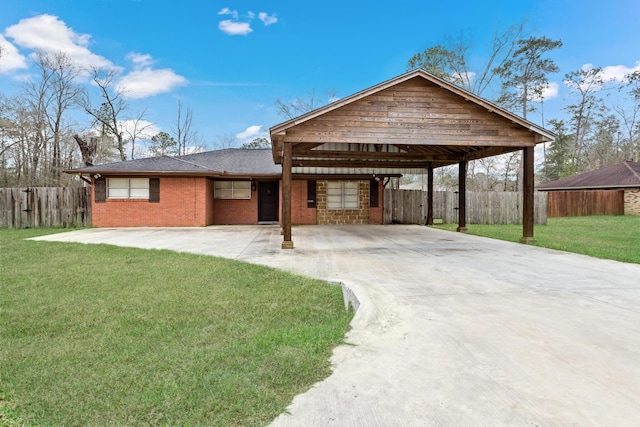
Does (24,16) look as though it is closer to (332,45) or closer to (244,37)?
(244,37)

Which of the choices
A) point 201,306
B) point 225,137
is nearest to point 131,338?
point 201,306

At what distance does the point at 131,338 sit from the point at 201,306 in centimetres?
91

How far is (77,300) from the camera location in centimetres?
406

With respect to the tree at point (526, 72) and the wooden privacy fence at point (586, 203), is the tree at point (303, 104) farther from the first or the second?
the wooden privacy fence at point (586, 203)

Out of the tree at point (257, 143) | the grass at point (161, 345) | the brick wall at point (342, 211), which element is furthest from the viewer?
the tree at point (257, 143)

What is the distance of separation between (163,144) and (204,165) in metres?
17.7

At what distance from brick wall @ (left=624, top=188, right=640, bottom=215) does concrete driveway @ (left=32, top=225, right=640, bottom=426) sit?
22.0 meters

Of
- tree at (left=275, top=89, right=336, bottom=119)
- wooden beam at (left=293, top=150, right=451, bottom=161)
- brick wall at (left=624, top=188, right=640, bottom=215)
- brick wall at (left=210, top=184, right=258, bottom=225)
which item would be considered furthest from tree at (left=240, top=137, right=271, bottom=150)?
brick wall at (left=624, top=188, right=640, bottom=215)

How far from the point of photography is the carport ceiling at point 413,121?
812cm

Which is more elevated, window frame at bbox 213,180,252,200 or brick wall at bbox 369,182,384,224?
window frame at bbox 213,180,252,200

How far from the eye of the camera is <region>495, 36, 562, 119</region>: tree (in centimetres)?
2298

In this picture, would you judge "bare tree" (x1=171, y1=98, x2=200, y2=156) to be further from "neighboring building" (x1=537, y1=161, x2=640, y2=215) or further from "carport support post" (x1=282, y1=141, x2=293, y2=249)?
"neighboring building" (x1=537, y1=161, x2=640, y2=215)

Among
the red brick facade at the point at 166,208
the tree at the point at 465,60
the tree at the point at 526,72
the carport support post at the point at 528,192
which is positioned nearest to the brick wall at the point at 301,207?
the red brick facade at the point at 166,208

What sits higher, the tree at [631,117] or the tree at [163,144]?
the tree at [631,117]
